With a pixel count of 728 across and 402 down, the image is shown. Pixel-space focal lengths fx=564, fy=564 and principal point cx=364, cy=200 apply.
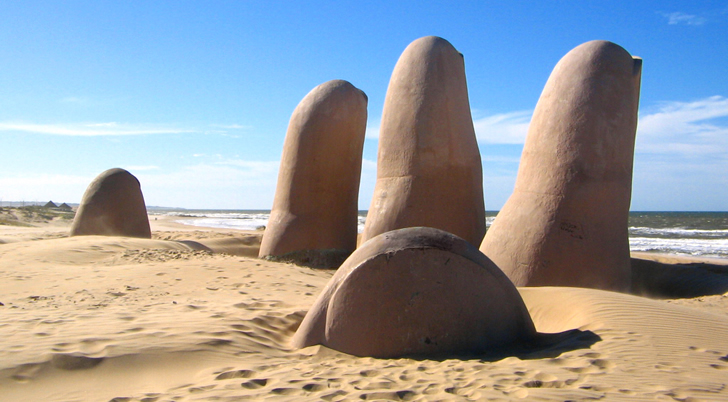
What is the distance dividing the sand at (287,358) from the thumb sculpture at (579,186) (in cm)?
102

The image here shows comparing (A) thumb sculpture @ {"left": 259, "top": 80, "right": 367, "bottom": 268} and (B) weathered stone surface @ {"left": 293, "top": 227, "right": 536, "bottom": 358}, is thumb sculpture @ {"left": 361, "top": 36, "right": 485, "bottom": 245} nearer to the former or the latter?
(A) thumb sculpture @ {"left": 259, "top": 80, "right": 367, "bottom": 268}

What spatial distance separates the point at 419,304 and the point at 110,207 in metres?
9.67

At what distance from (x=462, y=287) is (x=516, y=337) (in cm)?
49

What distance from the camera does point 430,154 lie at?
7.62m

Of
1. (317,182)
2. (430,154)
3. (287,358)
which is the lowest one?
(287,358)

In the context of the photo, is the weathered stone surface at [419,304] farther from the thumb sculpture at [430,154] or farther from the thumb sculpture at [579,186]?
the thumb sculpture at [430,154]

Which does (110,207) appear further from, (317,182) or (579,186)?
(579,186)

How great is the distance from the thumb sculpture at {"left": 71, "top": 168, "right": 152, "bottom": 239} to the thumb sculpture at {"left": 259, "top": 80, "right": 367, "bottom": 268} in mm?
3590

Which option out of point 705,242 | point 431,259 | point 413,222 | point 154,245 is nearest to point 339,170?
point 413,222

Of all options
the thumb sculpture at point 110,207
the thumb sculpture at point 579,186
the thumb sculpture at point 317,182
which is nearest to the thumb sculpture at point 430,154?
the thumb sculpture at point 579,186

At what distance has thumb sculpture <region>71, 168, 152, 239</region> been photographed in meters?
11.3

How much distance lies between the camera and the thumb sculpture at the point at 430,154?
7.59 metres

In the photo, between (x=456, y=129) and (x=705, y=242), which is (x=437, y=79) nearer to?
(x=456, y=129)

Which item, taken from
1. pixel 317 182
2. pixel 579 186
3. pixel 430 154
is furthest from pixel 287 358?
pixel 317 182
